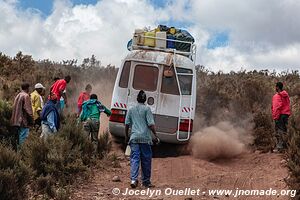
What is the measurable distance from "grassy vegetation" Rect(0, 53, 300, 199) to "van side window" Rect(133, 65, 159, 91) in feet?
5.06

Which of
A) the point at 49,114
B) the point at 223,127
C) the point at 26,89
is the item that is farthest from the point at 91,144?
the point at 223,127

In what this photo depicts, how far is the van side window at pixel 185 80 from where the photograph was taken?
11742mm

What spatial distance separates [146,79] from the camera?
38.5ft

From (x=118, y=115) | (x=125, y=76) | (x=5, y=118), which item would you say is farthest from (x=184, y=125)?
(x=5, y=118)

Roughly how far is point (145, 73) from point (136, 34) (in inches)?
49.2

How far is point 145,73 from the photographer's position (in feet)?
38.6

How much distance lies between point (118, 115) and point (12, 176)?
5279mm

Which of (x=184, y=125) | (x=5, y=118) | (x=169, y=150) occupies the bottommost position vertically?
(x=169, y=150)

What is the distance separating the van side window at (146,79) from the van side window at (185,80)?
1.90 feet

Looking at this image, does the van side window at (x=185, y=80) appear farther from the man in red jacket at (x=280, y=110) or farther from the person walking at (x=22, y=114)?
the person walking at (x=22, y=114)

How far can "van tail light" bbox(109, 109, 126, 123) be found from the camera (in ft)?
38.1

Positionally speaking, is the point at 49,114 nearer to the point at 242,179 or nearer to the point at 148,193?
the point at 148,193

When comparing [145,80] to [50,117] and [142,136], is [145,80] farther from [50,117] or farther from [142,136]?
[142,136]

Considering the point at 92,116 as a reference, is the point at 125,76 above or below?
above
